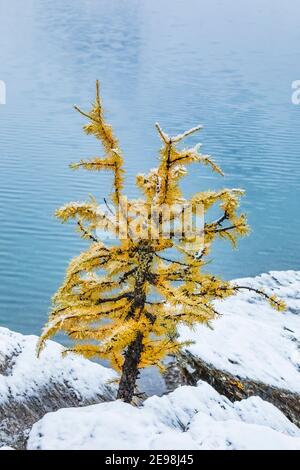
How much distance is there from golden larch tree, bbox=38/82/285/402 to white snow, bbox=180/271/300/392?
7.32m

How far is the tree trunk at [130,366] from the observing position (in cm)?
1193

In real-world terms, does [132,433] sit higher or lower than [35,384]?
Result: higher

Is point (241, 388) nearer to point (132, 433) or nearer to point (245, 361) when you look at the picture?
point (245, 361)

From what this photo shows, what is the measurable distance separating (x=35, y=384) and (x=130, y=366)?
512 centimetres

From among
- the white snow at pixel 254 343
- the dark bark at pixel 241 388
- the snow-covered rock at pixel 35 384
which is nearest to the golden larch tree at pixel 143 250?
the snow-covered rock at pixel 35 384

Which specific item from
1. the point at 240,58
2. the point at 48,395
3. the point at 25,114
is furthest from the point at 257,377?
the point at 240,58

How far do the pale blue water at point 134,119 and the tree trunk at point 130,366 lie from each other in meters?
16.3

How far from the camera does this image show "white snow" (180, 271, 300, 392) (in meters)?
18.1

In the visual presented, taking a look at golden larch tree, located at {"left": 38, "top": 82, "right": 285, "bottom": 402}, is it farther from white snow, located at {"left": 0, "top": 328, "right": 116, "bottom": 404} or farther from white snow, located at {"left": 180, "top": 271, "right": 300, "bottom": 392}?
white snow, located at {"left": 180, "top": 271, "right": 300, "bottom": 392}

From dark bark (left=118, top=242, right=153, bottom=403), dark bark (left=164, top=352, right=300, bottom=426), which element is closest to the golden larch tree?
dark bark (left=118, top=242, right=153, bottom=403)

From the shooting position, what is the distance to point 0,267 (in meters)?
33.9

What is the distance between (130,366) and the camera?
12.2 m

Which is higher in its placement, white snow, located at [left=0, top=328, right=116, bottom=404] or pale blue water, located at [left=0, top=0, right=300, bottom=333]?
pale blue water, located at [left=0, top=0, right=300, bottom=333]

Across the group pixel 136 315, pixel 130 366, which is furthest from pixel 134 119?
pixel 136 315
